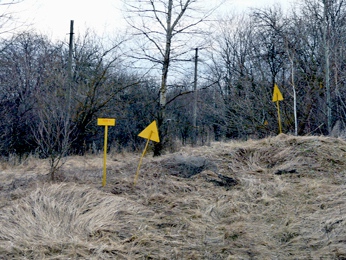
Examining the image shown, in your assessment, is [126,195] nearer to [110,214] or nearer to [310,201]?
[110,214]

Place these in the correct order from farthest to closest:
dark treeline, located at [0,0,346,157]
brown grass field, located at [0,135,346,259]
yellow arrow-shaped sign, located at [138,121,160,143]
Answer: dark treeline, located at [0,0,346,157] < yellow arrow-shaped sign, located at [138,121,160,143] < brown grass field, located at [0,135,346,259]

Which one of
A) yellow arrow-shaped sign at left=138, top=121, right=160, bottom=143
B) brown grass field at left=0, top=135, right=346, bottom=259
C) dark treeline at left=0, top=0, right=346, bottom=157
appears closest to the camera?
brown grass field at left=0, top=135, right=346, bottom=259

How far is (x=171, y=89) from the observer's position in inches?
671

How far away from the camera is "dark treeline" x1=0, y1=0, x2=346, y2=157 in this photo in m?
14.1

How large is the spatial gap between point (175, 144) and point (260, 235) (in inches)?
427

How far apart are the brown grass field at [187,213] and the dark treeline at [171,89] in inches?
213

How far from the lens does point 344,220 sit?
4.52 m

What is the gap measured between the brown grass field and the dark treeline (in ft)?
17.7

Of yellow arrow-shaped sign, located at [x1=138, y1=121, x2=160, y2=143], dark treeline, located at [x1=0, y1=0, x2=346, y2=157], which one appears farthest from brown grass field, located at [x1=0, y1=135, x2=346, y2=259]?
dark treeline, located at [x1=0, y1=0, x2=346, y2=157]

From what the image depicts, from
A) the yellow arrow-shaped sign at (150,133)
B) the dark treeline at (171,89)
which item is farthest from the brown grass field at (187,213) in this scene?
the dark treeline at (171,89)

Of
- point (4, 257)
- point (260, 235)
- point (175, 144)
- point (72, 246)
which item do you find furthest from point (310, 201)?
point (175, 144)

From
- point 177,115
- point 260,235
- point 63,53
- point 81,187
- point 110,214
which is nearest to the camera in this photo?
point 260,235

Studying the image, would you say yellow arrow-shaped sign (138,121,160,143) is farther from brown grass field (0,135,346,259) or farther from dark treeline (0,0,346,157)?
dark treeline (0,0,346,157)

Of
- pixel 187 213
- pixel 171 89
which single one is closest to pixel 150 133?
pixel 187 213
